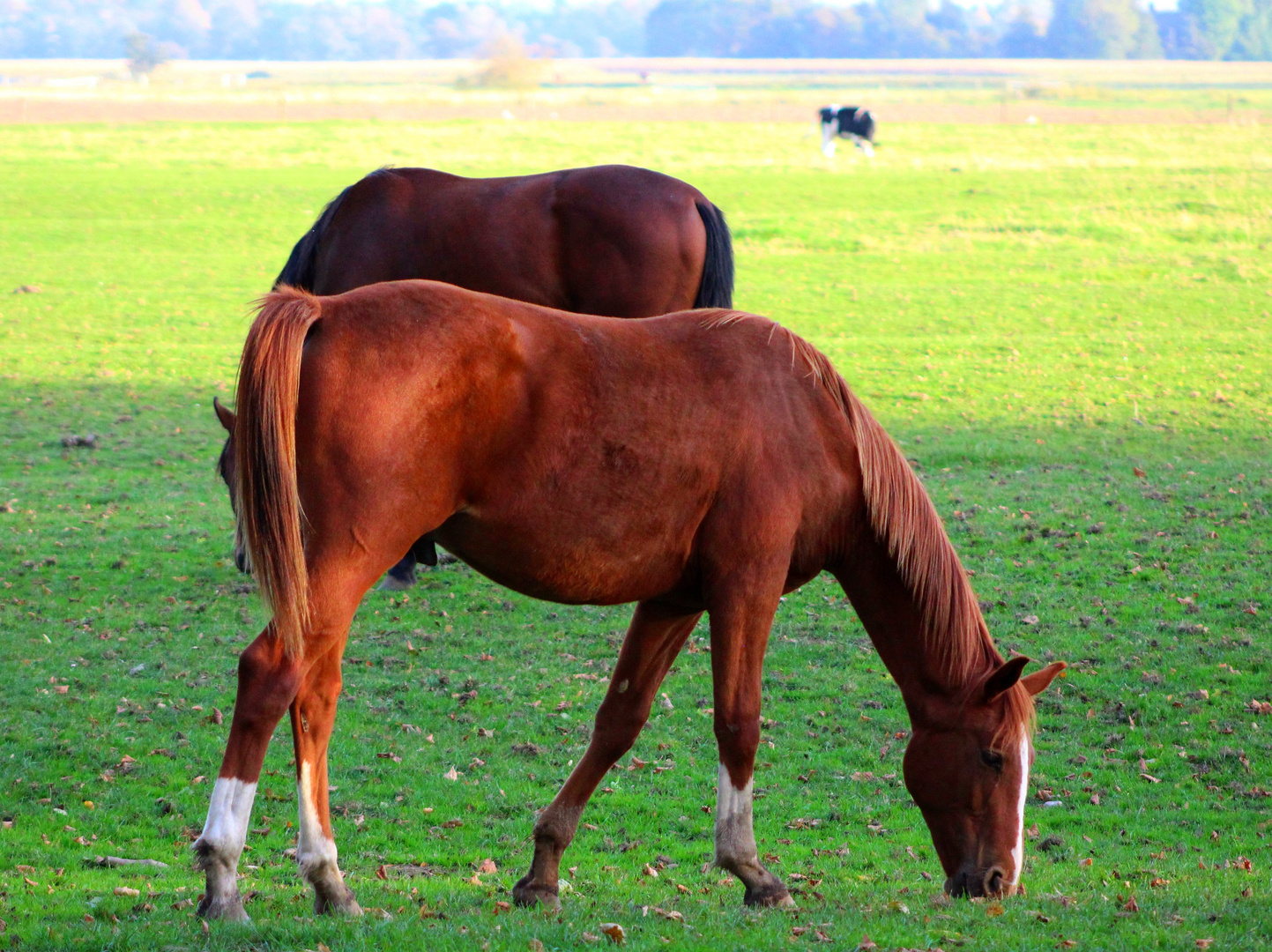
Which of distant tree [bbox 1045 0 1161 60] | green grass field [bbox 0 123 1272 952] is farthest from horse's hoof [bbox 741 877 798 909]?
distant tree [bbox 1045 0 1161 60]

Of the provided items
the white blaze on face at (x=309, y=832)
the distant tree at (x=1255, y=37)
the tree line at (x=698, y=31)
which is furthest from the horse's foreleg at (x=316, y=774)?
the distant tree at (x=1255, y=37)

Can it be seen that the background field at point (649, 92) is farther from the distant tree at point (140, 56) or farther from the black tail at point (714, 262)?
the black tail at point (714, 262)

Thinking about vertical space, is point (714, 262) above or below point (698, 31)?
below

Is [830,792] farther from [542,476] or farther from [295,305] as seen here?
[295,305]

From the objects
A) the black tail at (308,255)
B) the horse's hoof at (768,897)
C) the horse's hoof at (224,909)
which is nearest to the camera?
A: the horse's hoof at (224,909)

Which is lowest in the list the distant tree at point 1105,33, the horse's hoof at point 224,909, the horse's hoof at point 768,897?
the horse's hoof at point 768,897

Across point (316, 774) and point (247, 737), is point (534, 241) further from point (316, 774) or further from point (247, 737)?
point (247, 737)

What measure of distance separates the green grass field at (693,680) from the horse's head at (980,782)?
18cm

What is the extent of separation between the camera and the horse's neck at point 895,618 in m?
4.38

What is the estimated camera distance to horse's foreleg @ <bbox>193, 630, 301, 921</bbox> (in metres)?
3.57

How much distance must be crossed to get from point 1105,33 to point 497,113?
351 feet

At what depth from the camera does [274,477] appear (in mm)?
3549

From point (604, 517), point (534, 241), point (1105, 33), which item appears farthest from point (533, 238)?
point (1105, 33)

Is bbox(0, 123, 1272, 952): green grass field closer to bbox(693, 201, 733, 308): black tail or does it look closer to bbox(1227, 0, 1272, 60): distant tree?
bbox(693, 201, 733, 308): black tail
